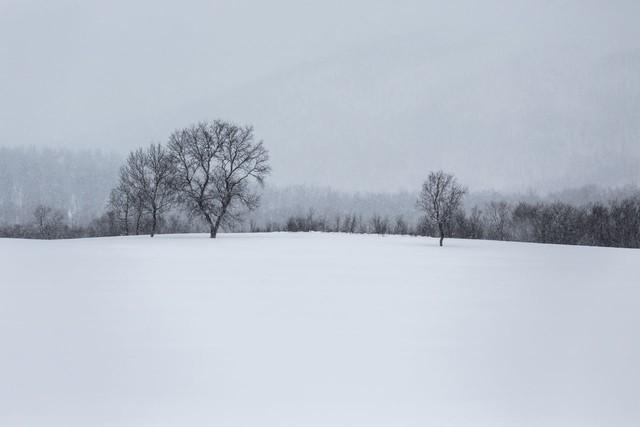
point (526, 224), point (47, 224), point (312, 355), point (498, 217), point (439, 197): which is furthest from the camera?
point (498, 217)

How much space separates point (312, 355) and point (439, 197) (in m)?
38.8

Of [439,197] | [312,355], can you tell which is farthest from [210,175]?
[312,355]

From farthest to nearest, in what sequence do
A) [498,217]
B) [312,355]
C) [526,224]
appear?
1. [498,217]
2. [526,224]
3. [312,355]

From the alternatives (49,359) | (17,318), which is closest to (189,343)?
(49,359)

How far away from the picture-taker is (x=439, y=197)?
44844 mm

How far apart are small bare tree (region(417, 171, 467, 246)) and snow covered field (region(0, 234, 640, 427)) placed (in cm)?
2981

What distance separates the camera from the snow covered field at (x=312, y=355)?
619cm

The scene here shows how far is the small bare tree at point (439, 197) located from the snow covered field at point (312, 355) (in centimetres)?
2981

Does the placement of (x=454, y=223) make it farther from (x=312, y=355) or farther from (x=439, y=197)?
(x=312, y=355)

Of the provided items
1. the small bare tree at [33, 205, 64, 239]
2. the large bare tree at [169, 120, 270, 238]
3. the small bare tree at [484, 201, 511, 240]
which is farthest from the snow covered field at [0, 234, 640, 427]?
the small bare tree at [484, 201, 511, 240]

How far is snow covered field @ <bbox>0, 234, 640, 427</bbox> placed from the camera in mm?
6188

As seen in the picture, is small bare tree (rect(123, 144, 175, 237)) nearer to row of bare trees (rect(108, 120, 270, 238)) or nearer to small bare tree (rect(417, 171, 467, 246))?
row of bare trees (rect(108, 120, 270, 238))

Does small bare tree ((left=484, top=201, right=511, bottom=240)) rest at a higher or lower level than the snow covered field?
higher

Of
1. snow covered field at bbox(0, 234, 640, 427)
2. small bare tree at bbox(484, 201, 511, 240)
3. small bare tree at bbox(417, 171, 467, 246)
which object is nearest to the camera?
snow covered field at bbox(0, 234, 640, 427)
